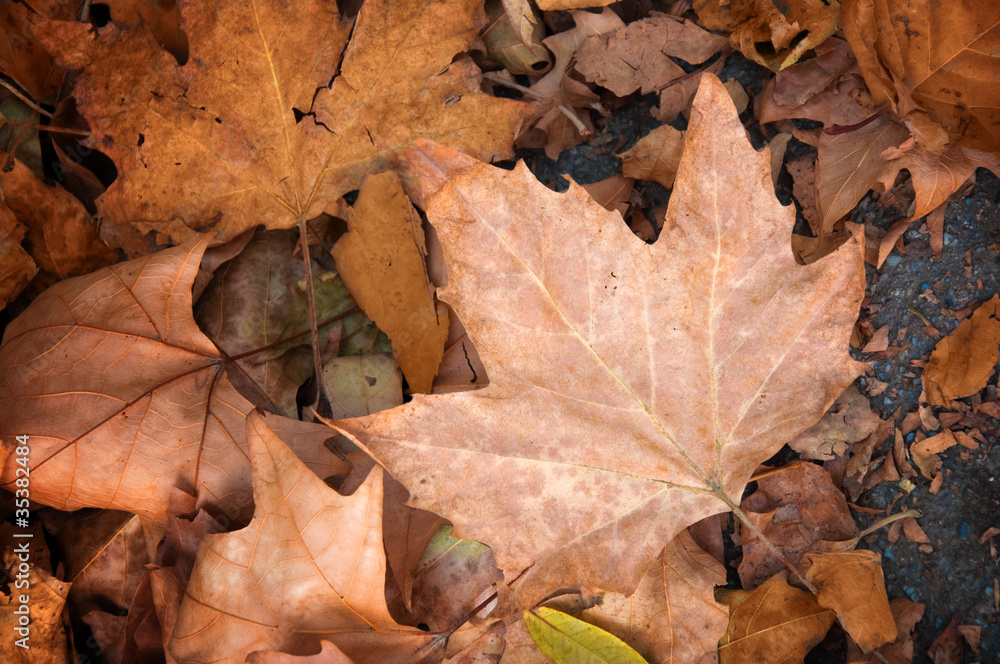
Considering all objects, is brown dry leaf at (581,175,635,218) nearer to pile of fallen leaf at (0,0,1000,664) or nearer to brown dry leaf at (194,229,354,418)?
pile of fallen leaf at (0,0,1000,664)

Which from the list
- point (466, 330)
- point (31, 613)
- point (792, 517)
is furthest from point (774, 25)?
point (31, 613)

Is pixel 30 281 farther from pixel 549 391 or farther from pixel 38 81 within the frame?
pixel 549 391

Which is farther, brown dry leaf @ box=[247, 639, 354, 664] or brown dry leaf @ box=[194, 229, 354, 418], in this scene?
brown dry leaf @ box=[194, 229, 354, 418]

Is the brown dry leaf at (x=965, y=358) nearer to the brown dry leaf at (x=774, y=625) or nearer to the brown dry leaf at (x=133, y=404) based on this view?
the brown dry leaf at (x=774, y=625)

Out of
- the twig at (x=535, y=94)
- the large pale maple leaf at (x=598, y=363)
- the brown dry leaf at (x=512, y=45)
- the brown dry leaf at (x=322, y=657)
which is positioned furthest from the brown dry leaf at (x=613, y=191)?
the brown dry leaf at (x=322, y=657)

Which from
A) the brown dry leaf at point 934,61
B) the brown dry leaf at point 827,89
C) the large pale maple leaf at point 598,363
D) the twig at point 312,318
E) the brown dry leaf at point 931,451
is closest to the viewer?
the large pale maple leaf at point 598,363

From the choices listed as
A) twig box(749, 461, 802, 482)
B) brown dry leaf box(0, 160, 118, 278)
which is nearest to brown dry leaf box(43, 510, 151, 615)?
brown dry leaf box(0, 160, 118, 278)

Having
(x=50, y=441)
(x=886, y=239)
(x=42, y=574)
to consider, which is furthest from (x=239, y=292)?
(x=886, y=239)
